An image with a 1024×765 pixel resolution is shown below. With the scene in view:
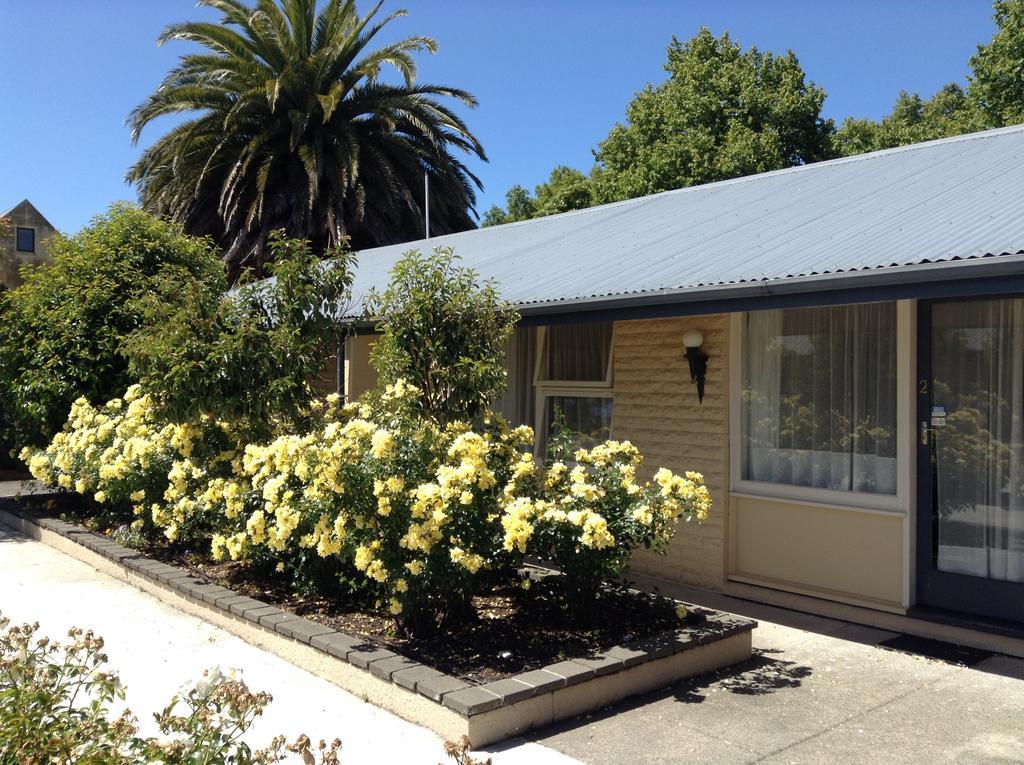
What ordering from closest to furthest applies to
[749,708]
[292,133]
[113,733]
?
[113,733] < [749,708] < [292,133]

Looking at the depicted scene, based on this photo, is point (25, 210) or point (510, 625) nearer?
point (510, 625)

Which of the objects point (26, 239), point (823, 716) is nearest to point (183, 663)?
point (823, 716)

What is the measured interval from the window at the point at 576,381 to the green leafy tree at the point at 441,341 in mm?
1960

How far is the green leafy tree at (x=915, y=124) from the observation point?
28375mm

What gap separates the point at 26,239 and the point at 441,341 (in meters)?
39.0

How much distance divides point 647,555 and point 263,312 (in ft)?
12.6

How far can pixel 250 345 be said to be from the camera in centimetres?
707

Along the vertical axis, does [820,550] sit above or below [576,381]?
below

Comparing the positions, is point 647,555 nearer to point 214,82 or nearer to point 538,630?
point 538,630

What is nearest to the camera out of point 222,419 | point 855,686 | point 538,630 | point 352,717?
point 352,717

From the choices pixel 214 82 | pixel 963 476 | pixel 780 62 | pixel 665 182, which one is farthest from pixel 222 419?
pixel 780 62

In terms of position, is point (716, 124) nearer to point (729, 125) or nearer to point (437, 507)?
point (729, 125)

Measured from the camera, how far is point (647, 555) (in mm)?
7750

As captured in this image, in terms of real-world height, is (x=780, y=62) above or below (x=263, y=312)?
above
